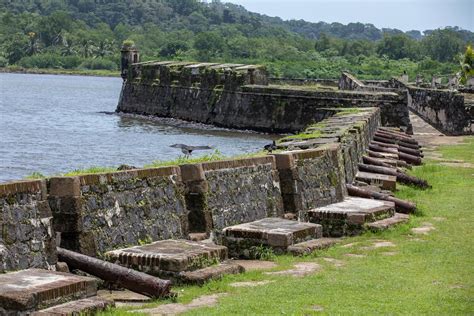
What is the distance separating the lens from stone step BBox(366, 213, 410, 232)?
14.2 m

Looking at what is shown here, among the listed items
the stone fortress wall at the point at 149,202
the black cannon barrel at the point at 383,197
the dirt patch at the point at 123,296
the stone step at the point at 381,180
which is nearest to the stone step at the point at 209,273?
the dirt patch at the point at 123,296

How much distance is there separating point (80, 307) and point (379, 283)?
329 cm

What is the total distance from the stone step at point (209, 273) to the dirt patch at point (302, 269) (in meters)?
Result: 0.49

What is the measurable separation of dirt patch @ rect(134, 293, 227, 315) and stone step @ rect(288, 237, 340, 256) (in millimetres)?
2555

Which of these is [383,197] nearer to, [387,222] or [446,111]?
[387,222]

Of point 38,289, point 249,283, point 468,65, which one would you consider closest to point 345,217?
A: point 249,283

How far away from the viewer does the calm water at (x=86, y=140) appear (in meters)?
38.4

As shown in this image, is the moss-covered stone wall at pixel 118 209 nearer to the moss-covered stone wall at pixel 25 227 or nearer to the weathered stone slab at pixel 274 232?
the moss-covered stone wall at pixel 25 227

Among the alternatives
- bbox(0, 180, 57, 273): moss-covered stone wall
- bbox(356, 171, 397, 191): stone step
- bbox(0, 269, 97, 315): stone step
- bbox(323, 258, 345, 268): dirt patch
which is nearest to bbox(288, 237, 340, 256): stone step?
bbox(323, 258, 345, 268): dirt patch

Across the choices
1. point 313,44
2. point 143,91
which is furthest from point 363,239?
point 313,44

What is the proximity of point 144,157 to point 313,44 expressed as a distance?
438 ft

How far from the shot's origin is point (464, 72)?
236 ft

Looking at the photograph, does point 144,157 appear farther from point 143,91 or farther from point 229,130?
point 143,91

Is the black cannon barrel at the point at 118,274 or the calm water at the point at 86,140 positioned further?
the calm water at the point at 86,140
